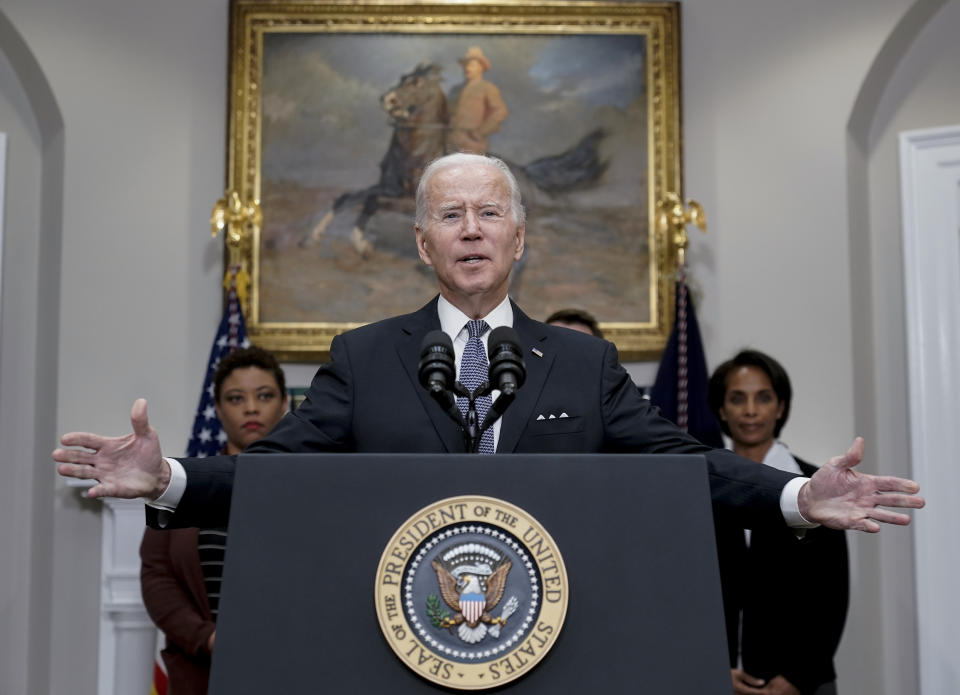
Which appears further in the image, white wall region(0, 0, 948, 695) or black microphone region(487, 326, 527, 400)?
white wall region(0, 0, 948, 695)

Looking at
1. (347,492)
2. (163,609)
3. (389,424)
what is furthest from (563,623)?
(163,609)

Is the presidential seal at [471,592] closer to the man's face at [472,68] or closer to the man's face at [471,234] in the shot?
the man's face at [471,234]

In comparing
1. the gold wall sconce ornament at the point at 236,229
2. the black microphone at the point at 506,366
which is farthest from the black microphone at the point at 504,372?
the gold wall sconce ornament at the point at 236,229

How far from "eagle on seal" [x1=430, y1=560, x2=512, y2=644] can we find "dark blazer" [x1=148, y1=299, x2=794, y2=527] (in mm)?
561

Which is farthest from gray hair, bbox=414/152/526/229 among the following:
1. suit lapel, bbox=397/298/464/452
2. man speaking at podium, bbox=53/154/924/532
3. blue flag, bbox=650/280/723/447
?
blue flag, bbox=650/280/723/447

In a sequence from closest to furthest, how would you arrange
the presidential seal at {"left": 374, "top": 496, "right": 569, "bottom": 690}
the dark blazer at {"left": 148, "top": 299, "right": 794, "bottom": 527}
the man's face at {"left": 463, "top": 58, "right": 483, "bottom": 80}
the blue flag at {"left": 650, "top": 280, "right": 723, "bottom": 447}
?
the presidential seal at {"left": 374, "top": 496, "right": 569, "bottom": 690}, the dark blazer at {"left": 148, "top": 299, "right": 794, "bottom": 527}, the blue flag at {"left": 650, "top": 280, "right": 723, "bottom": 447}, the man's face at {"left": 463, "top": 58, "right": 483, "bottom": 80}

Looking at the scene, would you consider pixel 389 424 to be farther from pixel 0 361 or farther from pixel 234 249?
pixel 0 361

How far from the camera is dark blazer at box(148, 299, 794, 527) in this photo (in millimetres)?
2084

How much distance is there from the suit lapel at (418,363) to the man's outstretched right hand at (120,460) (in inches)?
19.8

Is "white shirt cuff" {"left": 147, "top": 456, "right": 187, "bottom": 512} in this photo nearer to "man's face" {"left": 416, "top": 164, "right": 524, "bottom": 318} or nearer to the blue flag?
"man's face" {"left": 416, "top": 164, "right": 524, "bottom": 318}

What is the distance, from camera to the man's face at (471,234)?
7.63ft

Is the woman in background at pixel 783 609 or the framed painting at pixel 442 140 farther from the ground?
the framed painting at pixel 442 140

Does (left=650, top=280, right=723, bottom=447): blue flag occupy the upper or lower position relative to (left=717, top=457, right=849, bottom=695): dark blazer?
upper

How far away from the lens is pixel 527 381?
7.26 feet
